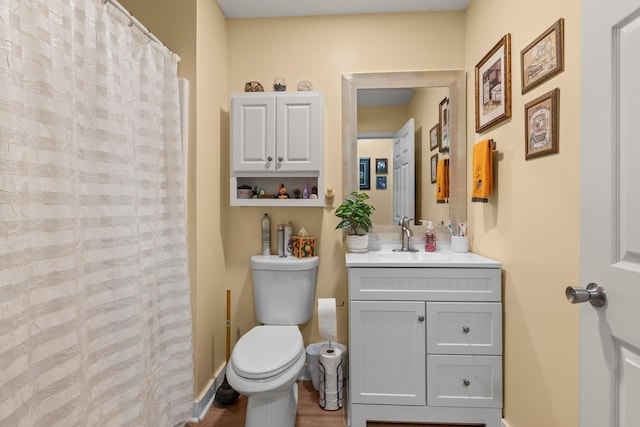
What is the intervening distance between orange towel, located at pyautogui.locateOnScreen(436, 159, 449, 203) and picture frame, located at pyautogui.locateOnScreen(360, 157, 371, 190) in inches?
18.2

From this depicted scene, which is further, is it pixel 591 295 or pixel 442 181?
pixel 442 181

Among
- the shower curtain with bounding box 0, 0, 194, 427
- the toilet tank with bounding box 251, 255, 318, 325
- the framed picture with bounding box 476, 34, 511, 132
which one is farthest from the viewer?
the toilet tank with bounding box 251, 255, 318, 325

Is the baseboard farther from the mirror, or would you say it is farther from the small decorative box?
the mirror

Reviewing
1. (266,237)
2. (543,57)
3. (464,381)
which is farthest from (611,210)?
(266,237)

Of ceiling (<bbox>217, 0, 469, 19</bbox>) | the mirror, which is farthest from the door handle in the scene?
ceiling (<bbox>217, 0, 469, 19</bbox>)

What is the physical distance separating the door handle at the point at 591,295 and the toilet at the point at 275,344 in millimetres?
1177

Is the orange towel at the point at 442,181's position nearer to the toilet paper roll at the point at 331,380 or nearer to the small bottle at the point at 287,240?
the small bottle at the point at 287,240

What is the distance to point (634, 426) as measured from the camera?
679 millimetres

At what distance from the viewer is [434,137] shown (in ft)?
7.32

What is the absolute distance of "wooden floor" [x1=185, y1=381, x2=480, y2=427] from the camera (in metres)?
1.81

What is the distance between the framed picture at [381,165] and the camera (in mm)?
2230

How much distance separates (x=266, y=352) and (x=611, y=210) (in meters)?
1.43

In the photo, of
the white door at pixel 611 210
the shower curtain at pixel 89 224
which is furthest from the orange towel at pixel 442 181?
the shower curtain at pixel 89 224

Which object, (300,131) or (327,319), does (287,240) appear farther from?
(300,131)
